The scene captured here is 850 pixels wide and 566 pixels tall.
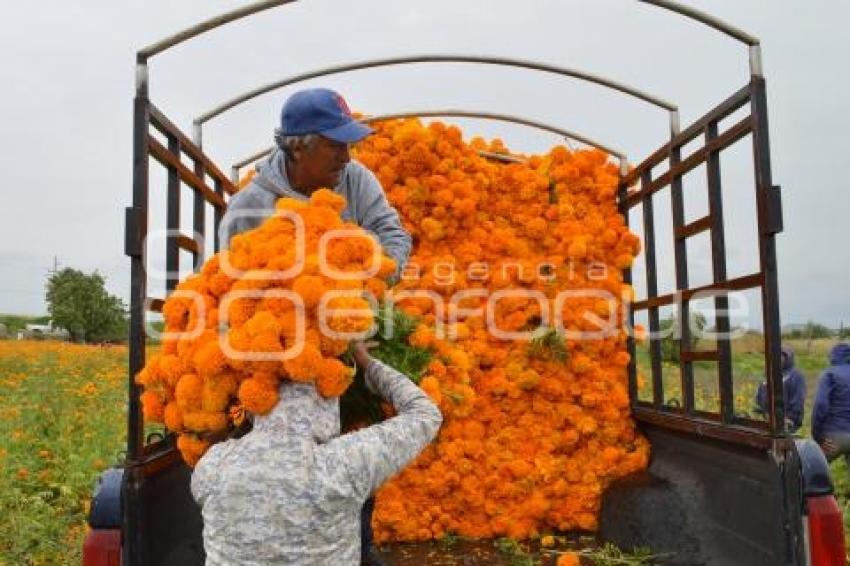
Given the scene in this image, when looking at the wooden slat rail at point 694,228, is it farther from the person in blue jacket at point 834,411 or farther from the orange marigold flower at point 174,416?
the person in blue jacket at point 834,411

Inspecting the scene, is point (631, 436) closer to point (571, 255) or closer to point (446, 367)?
point (571, 255)

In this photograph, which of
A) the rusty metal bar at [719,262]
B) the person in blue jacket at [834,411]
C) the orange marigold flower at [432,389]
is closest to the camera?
the orange marigold flower at [432,389]

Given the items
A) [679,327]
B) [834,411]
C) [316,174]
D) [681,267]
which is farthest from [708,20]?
[834,411]

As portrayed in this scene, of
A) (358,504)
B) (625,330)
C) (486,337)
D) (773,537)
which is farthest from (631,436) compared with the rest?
(358,504)

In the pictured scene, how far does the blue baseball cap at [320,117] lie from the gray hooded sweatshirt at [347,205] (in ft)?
0.98

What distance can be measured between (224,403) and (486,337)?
9.63ft

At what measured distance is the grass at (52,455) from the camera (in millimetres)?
5223

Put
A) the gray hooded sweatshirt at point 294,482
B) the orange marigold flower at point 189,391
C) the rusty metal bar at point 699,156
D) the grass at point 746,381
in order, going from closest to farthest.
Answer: the gray hooded sweatshirt at point 294,482 < the orange marigold flower at point 189,391 < the rusty metal bar at point 699,156 < the grass at point 746,381

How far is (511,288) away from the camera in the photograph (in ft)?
16.8

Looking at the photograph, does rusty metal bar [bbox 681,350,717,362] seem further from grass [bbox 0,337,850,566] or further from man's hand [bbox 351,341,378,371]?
man's hand [bbox 351,341,378,371]

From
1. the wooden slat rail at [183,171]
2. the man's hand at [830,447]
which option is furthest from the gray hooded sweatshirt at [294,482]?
the man's hand at [830,447]

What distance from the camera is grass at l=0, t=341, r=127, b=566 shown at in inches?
206

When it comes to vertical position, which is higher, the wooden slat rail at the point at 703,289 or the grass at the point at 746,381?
the wooden slat rail at the point at 703,289

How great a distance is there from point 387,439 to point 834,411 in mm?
7048
